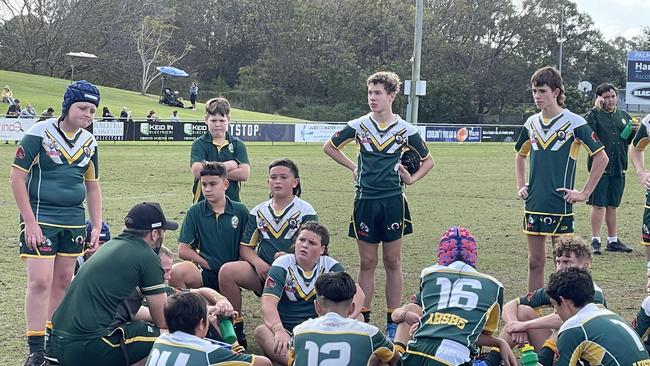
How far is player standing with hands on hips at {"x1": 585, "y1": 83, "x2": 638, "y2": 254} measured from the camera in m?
10.8

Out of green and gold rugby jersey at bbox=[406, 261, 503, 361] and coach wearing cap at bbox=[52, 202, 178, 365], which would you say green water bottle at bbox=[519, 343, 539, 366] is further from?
coach wearing cap at bbox=[52, 202, 178, 365]

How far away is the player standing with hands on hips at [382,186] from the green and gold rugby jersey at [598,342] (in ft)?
9.12

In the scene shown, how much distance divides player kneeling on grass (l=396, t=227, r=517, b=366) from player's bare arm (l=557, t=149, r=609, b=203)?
236cm

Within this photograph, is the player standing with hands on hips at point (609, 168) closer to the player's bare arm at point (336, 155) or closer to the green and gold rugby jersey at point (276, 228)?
the player's bare arm at point (336, 155)

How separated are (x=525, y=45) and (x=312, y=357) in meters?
77.2

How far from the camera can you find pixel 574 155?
729cm

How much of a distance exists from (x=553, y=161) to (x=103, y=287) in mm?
4158

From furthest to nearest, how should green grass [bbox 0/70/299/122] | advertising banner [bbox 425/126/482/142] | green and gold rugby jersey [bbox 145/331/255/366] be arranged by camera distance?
1. green grass [bbox 0/70/299/122]
2. advertising banner [bbox 425/126/482/142]
3. green and gold rugby jersey [bbox 145/331/255/366]

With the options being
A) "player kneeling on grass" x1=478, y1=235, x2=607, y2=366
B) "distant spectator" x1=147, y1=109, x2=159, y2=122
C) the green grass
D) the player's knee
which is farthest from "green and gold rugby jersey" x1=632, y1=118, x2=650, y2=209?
the green grass

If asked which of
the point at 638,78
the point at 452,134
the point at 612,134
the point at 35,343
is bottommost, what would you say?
the point at 35,343

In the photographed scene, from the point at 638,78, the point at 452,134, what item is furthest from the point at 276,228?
the point at 638,78

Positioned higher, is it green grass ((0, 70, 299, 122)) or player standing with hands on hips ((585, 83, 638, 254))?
green grass ((0, 70, 299, 122))

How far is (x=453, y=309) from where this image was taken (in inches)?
189

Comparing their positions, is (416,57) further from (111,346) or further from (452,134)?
(111,346)
